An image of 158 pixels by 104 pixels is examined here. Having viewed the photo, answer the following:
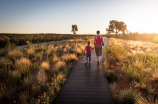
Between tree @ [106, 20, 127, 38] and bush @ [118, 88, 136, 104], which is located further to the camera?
tree @ [106, 20, 127, 38]

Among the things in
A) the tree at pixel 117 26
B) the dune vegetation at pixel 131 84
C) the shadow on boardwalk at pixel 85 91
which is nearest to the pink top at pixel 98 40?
the dune vegetation at pixel 131 84

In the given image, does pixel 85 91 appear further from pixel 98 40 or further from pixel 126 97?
pixel 98 40

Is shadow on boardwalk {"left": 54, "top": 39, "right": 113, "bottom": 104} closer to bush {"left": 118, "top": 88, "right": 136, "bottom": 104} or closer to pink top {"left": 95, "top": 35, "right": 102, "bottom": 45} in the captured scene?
bush {"left": 118, "top": 88, "right": 136, "bottom": 104}

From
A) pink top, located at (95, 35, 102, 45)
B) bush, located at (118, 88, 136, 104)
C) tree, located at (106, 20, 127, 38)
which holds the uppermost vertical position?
tree, located at (106, 20, 127, 38)

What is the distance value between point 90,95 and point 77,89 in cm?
66

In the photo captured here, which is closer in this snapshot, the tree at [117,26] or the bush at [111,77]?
the bush at [111,77]

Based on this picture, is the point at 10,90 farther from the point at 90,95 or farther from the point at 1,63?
the point at 1,63

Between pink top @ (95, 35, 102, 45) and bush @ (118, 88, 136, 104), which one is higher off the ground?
pink top @ (95, 35, 102, 45)

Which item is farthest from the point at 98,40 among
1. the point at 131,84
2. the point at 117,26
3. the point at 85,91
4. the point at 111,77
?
the point at 117,26

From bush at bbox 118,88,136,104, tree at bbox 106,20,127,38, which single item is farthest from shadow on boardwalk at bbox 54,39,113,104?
tree at bbox 106,20,127,38

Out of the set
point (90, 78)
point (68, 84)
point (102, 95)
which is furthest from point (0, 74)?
point (102, 95)

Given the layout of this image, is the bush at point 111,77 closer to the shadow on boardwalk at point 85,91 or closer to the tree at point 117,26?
the shadow on boardwalk at point 85,91

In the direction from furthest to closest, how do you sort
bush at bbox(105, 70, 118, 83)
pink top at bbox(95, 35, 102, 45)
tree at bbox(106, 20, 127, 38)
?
tree at bbox(106, 20, 127, 38) → pink top at bbox(95, 35, 102, 45) → bush at bbox(105, 70, 118, 83)

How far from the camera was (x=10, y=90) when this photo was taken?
4164 millimetres
